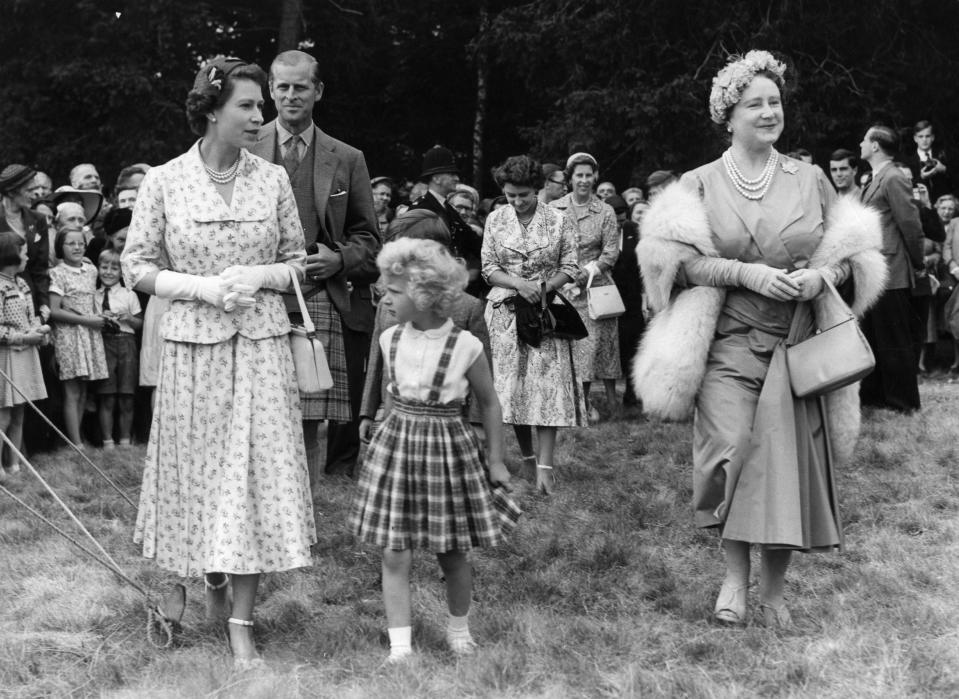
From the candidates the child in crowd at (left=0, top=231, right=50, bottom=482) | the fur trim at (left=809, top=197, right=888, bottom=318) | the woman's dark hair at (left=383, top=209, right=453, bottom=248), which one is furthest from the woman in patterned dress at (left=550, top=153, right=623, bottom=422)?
the woman's dark hair at (left=383, top=209, right=453, bottom=248)

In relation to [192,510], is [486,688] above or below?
below

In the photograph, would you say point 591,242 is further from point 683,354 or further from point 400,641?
point 400,641

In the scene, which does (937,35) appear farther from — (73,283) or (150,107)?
(73,283)

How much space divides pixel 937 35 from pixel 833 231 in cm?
1628

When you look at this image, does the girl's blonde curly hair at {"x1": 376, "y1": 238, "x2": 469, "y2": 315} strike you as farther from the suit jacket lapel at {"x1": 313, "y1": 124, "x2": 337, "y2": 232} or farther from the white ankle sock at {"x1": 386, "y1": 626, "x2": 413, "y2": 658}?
the suit jacket lapel at {"x1": 313, "y1": 124, "x2": 337, "y2": 232}

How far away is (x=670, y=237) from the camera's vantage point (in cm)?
527

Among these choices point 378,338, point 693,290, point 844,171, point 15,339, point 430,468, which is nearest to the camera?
point 430,468

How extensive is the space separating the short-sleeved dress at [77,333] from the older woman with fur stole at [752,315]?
5.74 metres

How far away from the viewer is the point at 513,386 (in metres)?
8.08

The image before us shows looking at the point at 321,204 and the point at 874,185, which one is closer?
the point at 321,204

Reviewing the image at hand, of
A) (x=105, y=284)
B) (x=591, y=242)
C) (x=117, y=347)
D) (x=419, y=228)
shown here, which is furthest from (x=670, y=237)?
(x=105, y=284)

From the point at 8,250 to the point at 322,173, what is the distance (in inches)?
134

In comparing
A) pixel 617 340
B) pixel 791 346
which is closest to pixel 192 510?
pixel 791 346

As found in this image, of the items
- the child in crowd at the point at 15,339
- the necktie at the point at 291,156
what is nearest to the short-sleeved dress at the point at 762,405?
the necktie at the point at 291,156
